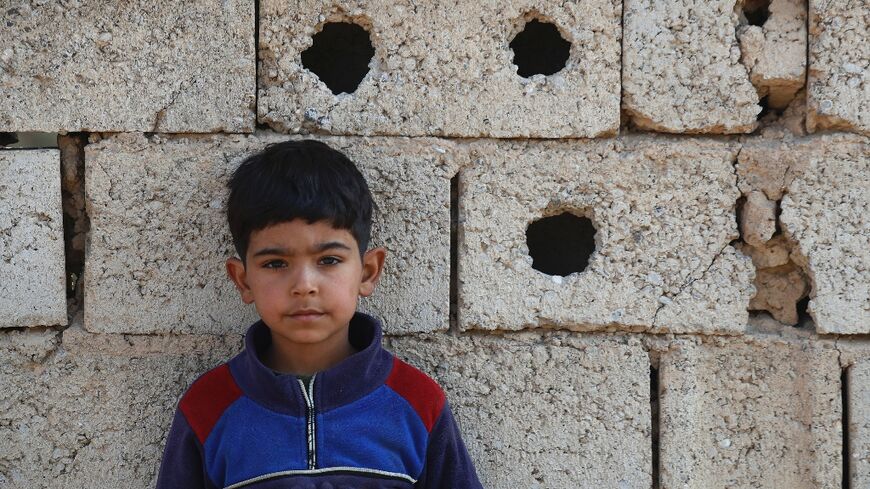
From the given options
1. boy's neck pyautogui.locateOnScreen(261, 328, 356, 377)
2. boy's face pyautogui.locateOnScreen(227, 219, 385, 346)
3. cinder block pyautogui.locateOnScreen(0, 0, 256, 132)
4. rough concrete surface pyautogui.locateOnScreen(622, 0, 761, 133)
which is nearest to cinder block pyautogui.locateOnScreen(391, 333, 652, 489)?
boy's neck pyautogui.locateOnScreen(261, 328, 356, 377)

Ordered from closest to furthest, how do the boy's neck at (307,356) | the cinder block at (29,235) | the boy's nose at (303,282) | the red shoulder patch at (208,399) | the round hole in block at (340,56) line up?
the boy's nose at (303,282)
the red shoulder patch at (208,399)
the boy's neck at (307,356)
the cinder block at (29,235)
the round hole in block at (340,56)

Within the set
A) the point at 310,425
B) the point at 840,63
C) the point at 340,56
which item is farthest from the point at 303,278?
the point at 840,63

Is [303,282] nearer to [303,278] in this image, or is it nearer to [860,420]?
[303,278]

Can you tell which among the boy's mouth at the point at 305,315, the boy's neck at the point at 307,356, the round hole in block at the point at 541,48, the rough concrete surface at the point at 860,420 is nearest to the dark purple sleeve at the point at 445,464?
the boy's neck at the point at 307,356

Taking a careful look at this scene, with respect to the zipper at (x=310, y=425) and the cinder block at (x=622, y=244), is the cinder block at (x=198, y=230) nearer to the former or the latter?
the cinder block at (x=622, y=244)

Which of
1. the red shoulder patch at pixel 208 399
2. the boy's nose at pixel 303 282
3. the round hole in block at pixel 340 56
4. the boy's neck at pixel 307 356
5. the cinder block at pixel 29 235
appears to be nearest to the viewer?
the boy's nose at pixel 303 282

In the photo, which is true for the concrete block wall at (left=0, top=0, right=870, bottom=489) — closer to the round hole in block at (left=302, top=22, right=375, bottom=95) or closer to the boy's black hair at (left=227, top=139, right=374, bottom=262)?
the boy's black hair at (left=227, top=139, right=374, bottom=262)

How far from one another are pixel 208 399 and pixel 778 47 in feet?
6.14

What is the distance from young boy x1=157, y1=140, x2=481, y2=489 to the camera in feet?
7.50

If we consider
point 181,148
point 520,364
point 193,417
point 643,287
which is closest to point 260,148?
point 181,148

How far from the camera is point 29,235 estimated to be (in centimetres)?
260

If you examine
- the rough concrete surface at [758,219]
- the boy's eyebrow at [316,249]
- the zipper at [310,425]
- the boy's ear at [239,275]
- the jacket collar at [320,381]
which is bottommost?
the zipper at [310,425]

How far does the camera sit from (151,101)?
2.60 metres

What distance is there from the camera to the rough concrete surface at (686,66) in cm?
265
